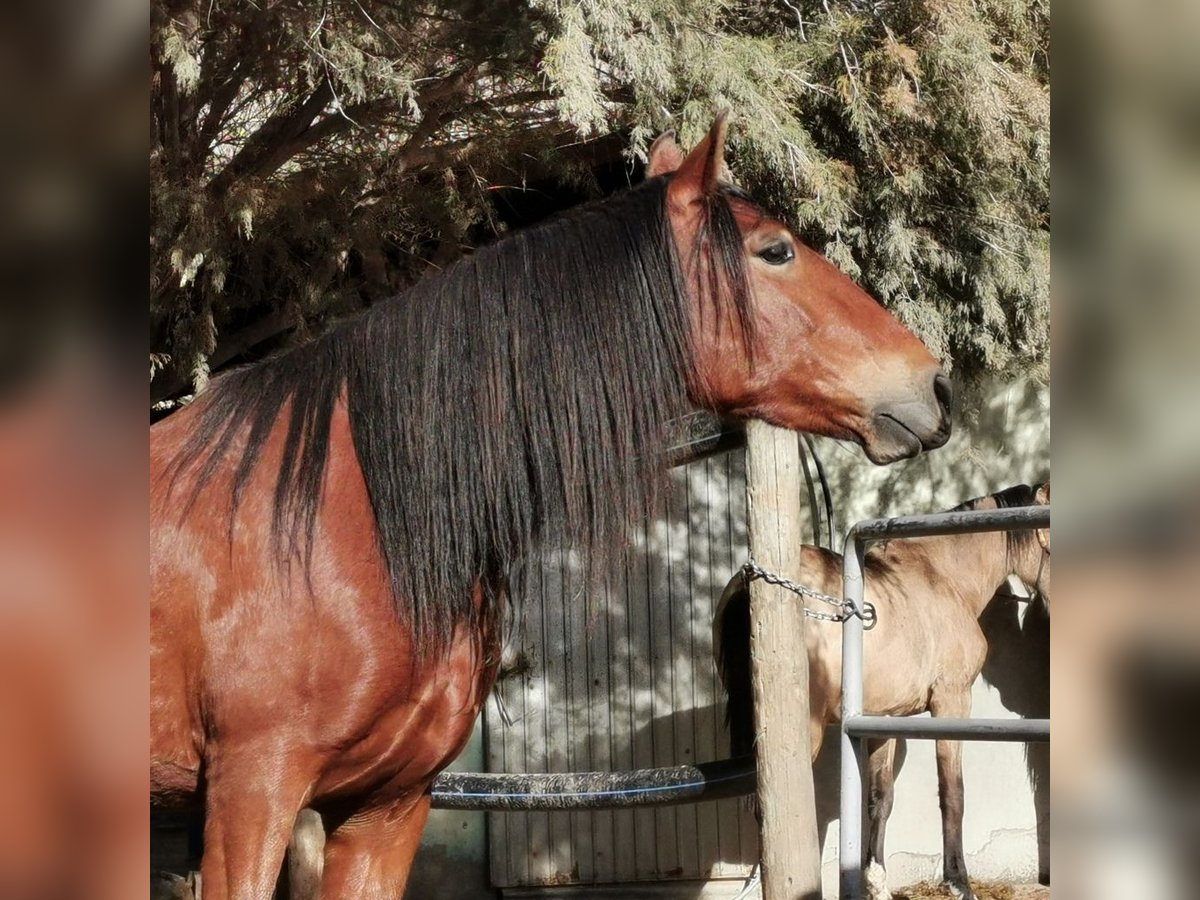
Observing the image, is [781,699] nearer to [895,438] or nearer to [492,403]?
[895,438]

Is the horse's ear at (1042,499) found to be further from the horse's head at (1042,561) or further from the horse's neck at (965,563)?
the horse's neck at (965,563)

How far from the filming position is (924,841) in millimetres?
5059

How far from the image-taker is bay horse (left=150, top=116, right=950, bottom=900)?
196cm

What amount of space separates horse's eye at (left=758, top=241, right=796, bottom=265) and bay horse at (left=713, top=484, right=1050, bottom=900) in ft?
6.82

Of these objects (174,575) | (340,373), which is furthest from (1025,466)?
(174,575)

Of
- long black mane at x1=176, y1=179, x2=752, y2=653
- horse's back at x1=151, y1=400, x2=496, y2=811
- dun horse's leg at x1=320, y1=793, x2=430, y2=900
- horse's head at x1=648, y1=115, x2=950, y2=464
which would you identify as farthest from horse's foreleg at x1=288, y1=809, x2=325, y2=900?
horse's head at x1=648, y1=115, x2=950, y2=464

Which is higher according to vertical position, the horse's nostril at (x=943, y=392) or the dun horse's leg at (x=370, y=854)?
the horse's nostril at (x=943, y=392)

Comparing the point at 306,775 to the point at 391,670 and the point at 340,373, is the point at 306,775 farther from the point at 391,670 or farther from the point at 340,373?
the point at 340,373

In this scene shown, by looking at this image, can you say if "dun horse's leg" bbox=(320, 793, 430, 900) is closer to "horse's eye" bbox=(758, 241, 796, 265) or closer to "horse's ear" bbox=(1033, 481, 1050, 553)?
"horse's eye" bbox=(758, 241, 796, 265)

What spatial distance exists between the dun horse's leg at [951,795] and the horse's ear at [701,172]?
300 centimetres

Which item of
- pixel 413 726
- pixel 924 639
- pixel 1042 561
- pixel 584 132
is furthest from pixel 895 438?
pixel 1042 561

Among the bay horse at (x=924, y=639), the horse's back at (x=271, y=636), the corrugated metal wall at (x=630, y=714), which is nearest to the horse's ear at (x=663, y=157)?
the horse's back at (x=271, y=636)

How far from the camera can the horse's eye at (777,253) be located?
2.30m
